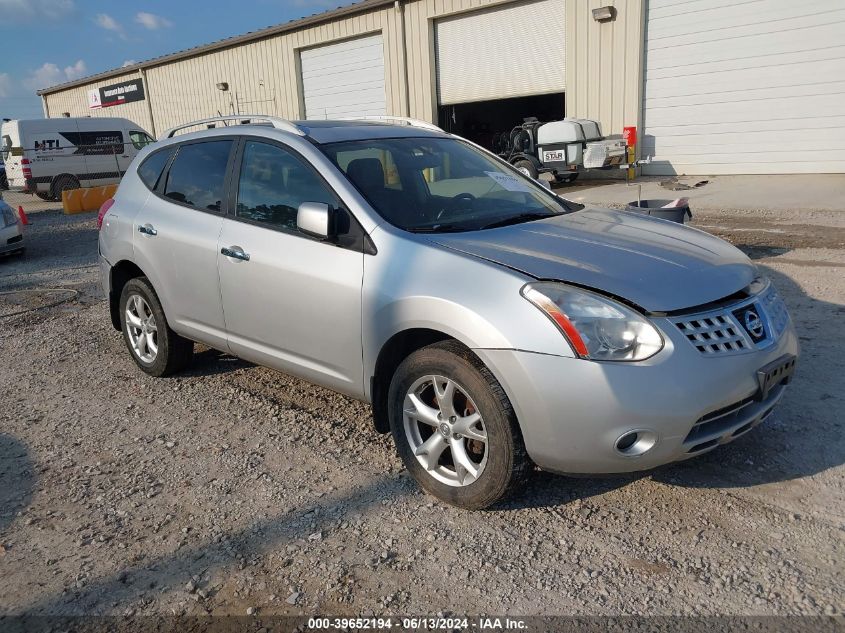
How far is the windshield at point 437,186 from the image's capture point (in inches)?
139

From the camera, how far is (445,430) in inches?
121

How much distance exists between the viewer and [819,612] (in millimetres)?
2350

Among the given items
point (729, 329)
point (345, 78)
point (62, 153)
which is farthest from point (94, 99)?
point (729, 329)

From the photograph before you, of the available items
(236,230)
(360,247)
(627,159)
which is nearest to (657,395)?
(360,247)

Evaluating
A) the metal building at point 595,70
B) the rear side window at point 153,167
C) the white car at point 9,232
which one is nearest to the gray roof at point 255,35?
the metal building at point 595,70

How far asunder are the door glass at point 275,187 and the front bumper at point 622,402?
4.79 ft

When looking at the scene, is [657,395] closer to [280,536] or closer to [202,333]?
[280,536]

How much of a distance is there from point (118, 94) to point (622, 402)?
35657mm

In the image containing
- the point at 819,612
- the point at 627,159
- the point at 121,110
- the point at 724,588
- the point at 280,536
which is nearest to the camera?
the point at 819,612

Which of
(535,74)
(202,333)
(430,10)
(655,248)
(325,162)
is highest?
(430,10)

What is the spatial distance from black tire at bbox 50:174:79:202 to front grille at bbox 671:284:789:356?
21.8 m

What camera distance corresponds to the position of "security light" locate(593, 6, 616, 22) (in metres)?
15.7

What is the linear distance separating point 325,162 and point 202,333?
4.85 ft

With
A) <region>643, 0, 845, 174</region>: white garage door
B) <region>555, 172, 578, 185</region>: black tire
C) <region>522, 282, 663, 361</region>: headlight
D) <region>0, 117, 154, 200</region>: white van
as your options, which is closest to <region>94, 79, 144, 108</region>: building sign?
<region>0, 117, 154, 200</region>: white van
